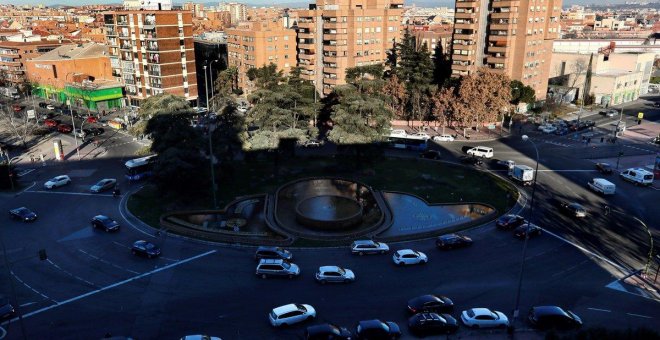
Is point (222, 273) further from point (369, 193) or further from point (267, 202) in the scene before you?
point (369, 193)

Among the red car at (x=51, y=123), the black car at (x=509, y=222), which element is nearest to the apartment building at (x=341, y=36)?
the red car at (x=51, y=123)

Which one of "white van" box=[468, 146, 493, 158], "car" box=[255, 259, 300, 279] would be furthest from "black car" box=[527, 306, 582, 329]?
"white van" box=[468, 146, 493, 158]

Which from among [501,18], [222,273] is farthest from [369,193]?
[501,18]

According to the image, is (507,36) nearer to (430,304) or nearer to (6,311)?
(430,304)

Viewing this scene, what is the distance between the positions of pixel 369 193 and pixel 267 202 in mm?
10848

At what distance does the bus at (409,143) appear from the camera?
65562mm

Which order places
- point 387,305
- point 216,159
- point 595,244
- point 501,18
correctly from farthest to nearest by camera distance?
point 501,18
point 216,159
point 595,244
point 387,305

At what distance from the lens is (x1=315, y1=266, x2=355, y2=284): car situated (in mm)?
31500

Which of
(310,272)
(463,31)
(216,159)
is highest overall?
(463,31)

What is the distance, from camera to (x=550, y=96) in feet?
294

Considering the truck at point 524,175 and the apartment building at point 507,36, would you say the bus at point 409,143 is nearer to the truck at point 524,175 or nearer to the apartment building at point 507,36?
the truck at point 524,175

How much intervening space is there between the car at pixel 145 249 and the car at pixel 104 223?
202 inches

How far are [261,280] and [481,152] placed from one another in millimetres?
39883

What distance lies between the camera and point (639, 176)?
51.6m
